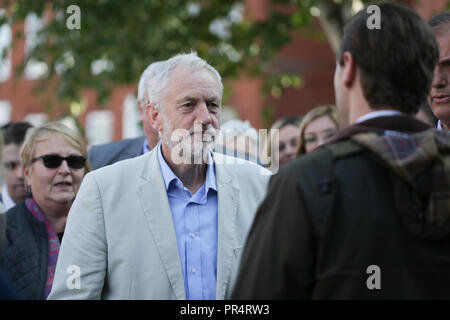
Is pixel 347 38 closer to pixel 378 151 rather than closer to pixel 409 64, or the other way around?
pixel 409 64

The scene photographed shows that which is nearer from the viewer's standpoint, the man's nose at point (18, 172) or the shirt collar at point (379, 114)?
the shirt collar at point (379, 114)

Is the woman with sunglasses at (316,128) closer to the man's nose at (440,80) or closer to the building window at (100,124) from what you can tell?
the man's nose at (440,80)

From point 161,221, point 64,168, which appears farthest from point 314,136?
point 161,221

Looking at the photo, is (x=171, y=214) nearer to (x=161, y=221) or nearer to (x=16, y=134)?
(x=161, y=221)

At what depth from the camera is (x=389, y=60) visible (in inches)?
86.0

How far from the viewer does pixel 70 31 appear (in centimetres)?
1109

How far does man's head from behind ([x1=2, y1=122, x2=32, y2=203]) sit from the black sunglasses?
136 cm

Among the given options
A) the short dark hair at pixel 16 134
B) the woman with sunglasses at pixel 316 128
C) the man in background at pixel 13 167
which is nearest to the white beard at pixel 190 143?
the woman with sunglasses at pixel 316 128

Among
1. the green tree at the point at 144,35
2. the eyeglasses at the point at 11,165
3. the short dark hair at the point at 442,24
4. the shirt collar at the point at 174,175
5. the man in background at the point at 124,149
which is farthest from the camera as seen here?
the green tree at the point at 144,35

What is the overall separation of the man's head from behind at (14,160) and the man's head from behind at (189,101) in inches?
107

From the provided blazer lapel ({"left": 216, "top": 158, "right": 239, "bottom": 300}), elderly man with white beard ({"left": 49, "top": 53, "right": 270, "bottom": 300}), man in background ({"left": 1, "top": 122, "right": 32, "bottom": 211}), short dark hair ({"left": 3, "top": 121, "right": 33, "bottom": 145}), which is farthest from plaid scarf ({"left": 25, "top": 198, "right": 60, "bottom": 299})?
short dark hair ({"left": 3, "top": 121, "right": 33, "bottom": 145})

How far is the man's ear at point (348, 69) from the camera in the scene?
2.26 metres

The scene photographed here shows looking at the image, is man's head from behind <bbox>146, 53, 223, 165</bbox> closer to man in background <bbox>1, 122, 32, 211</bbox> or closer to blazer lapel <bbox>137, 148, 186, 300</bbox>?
blazer lapel <bbox>137, 148, 186, 300</bbox>

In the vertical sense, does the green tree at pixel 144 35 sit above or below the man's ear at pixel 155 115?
above
